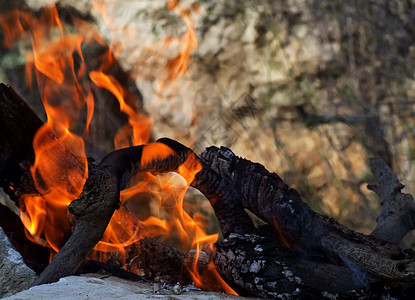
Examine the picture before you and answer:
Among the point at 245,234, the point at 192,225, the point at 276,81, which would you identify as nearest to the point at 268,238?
the point at 245,234

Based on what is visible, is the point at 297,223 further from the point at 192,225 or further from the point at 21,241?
the point at 21,241

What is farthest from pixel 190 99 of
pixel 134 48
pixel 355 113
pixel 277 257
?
pixel 277 257

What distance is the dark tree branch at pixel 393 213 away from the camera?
119 inches

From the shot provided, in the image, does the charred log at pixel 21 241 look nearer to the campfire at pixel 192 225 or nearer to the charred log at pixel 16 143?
the campfire at pixel 192 225

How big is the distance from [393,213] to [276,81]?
2383 millimetres

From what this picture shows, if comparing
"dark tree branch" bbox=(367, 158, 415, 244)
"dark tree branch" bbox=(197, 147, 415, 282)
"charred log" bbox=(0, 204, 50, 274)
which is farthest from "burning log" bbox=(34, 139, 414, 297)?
"charred log" bbox=(0, 204, 50, 274)

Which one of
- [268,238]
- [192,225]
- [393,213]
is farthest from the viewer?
[393,213]

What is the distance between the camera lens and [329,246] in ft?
7.54

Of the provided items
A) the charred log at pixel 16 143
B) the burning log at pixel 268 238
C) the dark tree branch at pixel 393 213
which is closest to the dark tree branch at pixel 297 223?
the burning log at pixel 268 238

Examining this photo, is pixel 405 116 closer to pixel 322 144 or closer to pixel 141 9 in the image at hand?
pixel 322 144

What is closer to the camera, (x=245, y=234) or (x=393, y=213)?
(x=245, y=234)

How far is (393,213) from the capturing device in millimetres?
3105

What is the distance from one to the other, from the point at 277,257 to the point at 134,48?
12.8ft

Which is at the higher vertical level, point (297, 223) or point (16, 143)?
point (16, 143)
